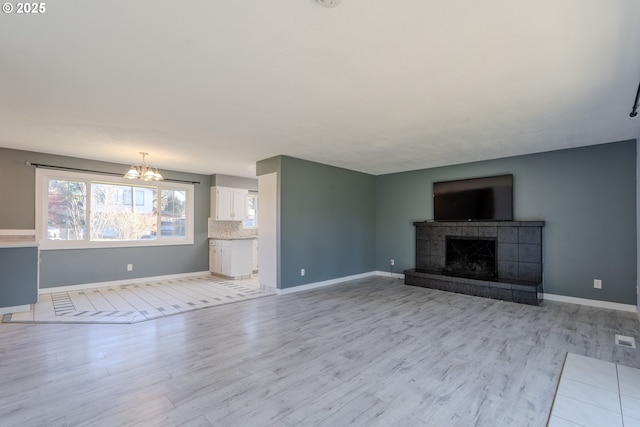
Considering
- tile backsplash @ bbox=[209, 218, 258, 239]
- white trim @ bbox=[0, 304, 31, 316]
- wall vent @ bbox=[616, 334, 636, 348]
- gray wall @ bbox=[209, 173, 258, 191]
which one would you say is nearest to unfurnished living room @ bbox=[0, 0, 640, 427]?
white trim @ bbox=[0, 304, 31, 316]

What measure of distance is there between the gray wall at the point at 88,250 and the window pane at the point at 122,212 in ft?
1.09

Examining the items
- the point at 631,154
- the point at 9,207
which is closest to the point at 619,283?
the point at 631,154

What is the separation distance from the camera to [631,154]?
4316 millimetres

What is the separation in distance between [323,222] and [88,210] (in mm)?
4544

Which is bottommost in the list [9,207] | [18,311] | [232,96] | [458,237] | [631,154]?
[18,311]

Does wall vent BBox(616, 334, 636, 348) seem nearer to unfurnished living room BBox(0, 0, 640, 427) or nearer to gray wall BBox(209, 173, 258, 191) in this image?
unfurnished living room BBox(0, 0, 640, 427)

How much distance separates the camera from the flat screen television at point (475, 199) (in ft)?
17.5

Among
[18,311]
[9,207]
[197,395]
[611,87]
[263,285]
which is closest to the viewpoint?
[197,395]

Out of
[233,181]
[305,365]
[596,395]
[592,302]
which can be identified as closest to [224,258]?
[233,181]

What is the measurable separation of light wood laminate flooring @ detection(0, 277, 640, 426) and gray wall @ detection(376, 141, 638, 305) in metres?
0.55

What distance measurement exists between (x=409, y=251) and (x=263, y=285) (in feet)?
10.7

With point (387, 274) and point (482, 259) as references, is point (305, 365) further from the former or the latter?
point (387, 274)

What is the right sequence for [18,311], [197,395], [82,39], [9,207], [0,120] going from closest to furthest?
1. [82,39]
2. [197,395]
3. [0,120]
4. [18,311]
5. [9,207]

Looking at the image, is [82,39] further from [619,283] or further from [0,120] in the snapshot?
[619,283]
